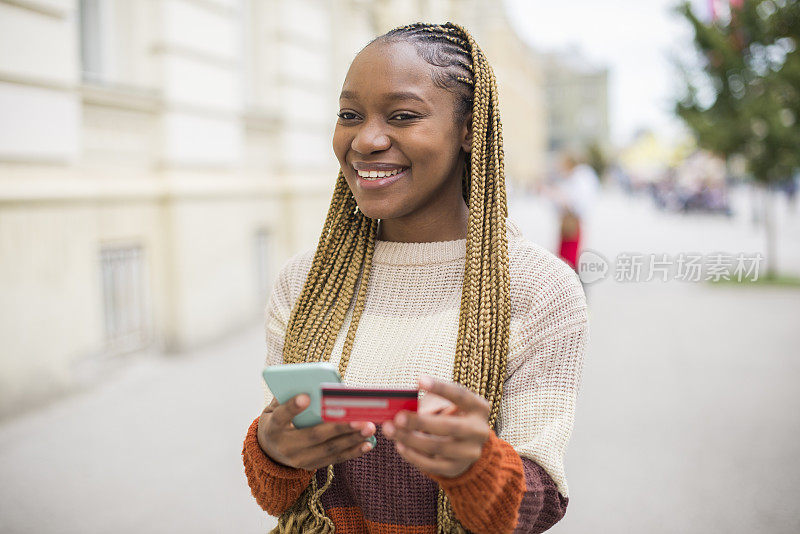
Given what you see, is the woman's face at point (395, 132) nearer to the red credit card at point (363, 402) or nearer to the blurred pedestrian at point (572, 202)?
the red credit card at point (363, 402)

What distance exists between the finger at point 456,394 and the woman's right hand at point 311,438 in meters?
0.21

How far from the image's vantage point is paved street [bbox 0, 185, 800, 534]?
3947 mm

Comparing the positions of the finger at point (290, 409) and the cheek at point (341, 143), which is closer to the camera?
the finger at point (290, 409)

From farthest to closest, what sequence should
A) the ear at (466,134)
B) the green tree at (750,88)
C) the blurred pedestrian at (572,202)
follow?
1. the green tree at (750,88)
2. the blurred pedestrian at (572,202)
3. the ear at (466,134)

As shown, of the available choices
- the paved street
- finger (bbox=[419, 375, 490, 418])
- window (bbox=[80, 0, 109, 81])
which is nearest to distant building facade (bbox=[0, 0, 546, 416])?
window (bbox=[80, 0, 109, 81])

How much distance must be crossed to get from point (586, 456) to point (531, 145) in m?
62.6

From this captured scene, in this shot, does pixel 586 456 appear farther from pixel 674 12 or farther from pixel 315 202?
pixel 674 12

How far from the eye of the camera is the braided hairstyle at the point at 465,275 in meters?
1.58

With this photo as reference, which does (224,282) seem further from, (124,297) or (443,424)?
(443,424)

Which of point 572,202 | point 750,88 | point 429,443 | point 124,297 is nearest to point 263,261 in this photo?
point 124,297

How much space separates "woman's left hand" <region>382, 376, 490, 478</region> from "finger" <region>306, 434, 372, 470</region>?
0.16 m

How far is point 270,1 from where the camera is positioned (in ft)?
29.3

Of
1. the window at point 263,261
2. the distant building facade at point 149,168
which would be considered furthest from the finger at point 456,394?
the window at point 263,261

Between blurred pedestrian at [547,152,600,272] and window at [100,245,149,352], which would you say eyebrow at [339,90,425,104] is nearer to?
window at [100,245,149,352]
